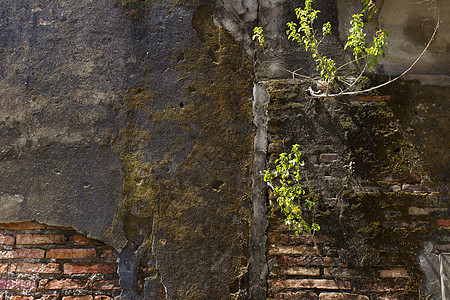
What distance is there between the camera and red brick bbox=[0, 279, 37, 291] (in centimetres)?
261

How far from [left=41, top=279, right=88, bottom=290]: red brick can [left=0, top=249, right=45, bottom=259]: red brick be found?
0.19 meters

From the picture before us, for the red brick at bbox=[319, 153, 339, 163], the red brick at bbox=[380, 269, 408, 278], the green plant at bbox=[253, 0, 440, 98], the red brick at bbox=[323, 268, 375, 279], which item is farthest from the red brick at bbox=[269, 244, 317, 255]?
the green plant at bbox=[253, 0, 440, 98]

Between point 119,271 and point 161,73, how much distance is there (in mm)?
1340

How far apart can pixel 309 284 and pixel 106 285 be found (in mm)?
1302

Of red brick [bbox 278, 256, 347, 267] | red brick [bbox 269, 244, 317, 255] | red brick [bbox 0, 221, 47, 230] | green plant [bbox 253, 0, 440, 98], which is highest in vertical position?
green plant [bbox 253, 0, 440, 98]

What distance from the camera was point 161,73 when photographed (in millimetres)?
2705

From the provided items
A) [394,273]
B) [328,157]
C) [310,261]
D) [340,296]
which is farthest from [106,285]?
[394,273]

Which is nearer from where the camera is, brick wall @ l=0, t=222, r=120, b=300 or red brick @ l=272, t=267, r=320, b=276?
red brick @ l=272, t=267, r=320, b=276

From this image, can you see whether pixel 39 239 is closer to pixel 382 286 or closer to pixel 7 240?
pixel 7 240

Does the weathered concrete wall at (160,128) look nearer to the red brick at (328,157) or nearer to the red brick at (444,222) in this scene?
the red brick at (328,157)

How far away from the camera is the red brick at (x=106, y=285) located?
2.56 meters

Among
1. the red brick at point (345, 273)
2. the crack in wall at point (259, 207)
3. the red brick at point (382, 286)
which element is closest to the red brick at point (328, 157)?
the crack in wall at point (259, 207)

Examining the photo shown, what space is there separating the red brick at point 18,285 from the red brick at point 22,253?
156 mm

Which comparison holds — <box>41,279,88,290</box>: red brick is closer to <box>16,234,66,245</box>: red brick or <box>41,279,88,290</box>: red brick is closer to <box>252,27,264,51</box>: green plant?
<box>16,234,66,245</box>: red brick
